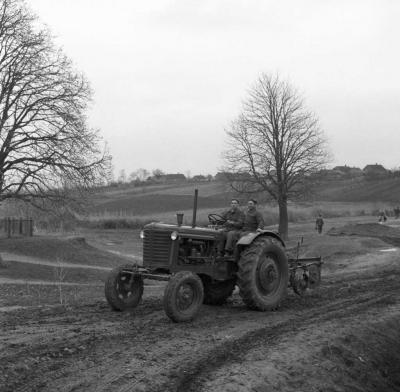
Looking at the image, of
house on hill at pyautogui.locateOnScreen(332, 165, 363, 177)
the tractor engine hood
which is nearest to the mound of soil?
the tractor engine hood

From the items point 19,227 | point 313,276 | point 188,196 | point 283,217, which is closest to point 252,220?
point 313,276

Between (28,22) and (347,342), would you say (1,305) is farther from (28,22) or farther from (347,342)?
(28,22)

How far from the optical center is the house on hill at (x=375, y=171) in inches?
3571

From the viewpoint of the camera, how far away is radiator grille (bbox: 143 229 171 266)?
1035cm

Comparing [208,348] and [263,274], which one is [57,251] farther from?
[208,348]

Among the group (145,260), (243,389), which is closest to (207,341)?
(243,389)

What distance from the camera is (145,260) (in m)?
10.6

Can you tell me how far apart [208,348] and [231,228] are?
359cm

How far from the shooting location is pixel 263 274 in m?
11.0

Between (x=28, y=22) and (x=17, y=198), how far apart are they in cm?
764

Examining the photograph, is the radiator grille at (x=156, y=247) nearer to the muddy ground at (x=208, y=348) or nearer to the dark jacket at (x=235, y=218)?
the muddy ground at (x=208, y=348)

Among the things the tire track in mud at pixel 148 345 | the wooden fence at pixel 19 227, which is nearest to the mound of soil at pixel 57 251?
the wooden fence at pixel 19 227

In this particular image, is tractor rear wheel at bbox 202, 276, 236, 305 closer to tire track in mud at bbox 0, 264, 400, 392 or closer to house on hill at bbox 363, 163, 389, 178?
tire track in mud at bbox 0, 264, 400, 392

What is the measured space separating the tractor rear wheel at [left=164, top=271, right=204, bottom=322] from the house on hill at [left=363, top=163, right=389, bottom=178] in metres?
84.4
